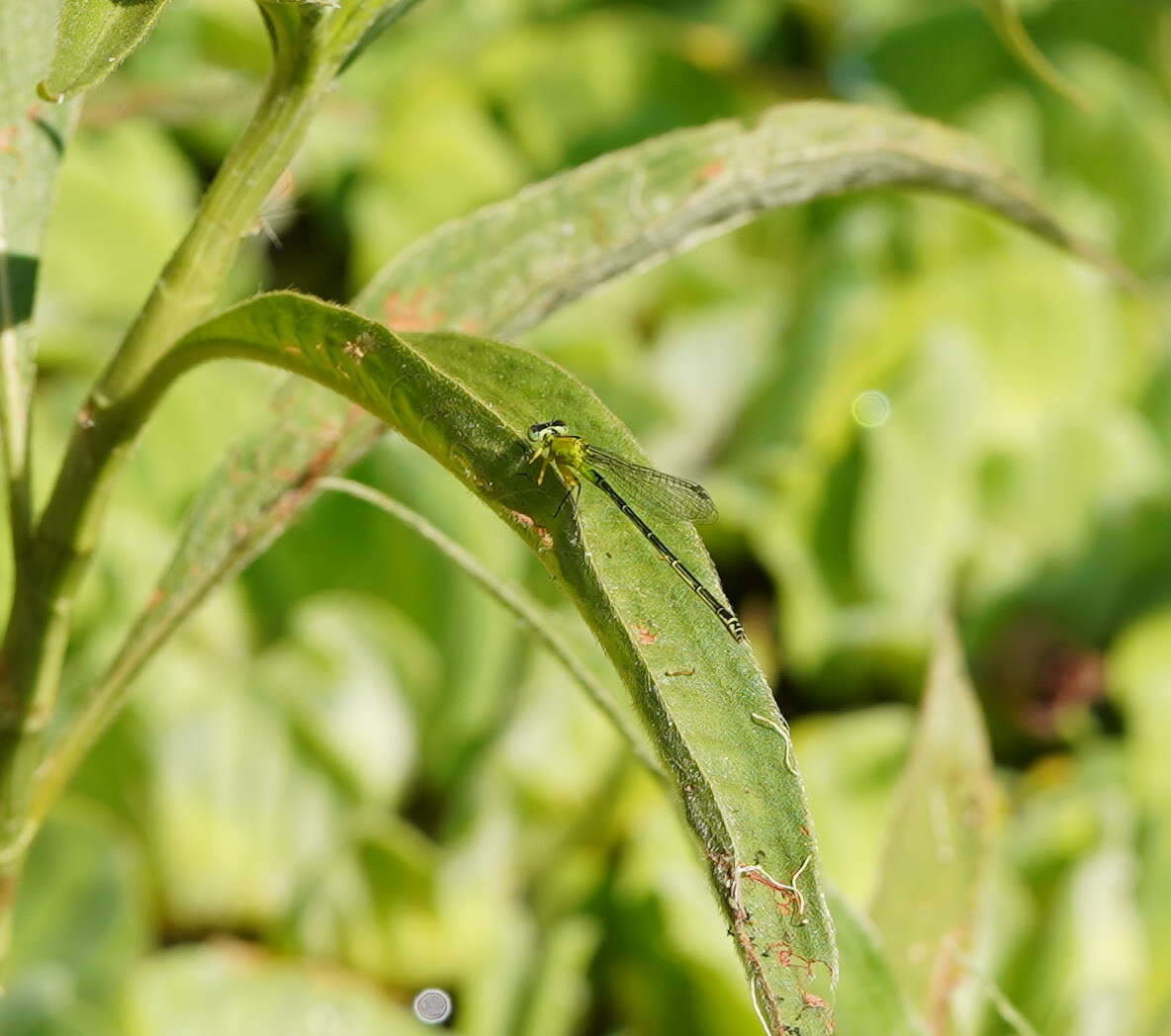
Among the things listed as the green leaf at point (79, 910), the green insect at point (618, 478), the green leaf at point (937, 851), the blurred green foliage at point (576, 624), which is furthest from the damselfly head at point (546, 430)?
the green leaf at point (79, 910)

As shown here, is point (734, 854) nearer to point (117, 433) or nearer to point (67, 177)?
point (117, 433)

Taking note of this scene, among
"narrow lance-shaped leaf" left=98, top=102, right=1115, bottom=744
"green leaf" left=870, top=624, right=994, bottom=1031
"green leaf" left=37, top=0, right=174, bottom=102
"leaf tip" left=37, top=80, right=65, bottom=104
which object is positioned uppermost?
"narrow lance-shaped leaf" left=98, top=102, right=1115, bottom=744

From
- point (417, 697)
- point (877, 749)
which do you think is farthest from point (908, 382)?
point (417, 697)

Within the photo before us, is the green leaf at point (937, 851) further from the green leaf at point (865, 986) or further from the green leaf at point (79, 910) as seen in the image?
the green leaf at point (79, 910)

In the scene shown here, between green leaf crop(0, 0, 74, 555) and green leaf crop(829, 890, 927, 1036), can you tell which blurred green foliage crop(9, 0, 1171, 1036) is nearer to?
green leaf crop(829, 890, 927, 1036)

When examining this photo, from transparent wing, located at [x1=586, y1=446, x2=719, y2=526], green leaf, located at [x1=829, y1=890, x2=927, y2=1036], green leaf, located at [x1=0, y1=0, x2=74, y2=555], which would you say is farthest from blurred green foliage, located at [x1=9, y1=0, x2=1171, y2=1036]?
green leaf, located at [x1=0, y1=0, x2=74, y2=555]

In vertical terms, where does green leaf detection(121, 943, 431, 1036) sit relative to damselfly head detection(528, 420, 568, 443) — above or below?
above

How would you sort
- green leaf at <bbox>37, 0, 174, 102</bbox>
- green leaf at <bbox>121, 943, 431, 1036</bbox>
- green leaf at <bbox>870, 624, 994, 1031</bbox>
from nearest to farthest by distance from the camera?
green leaf at <bbox>37, 0, 174, 102</bbox> < green leaf at <bbox>870, 624, 994, 1031</bbox> < green leaf at <bbox>121, 943, 431, 1036</bbox>
